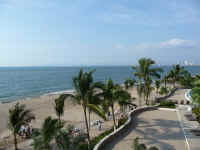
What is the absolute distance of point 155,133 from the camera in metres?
10.7

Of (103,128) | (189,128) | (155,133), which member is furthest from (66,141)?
(189,128)

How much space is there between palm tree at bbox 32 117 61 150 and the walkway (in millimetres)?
3711

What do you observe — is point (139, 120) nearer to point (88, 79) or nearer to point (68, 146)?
point (88, 79)

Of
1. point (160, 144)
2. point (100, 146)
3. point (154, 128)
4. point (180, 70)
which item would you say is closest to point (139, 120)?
point (154, 128)

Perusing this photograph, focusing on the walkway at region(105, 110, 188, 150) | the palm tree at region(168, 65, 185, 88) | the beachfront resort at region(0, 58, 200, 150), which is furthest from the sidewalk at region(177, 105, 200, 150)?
the palm tree at region(168, 65, 185, 88)

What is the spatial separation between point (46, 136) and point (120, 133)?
5767 mm

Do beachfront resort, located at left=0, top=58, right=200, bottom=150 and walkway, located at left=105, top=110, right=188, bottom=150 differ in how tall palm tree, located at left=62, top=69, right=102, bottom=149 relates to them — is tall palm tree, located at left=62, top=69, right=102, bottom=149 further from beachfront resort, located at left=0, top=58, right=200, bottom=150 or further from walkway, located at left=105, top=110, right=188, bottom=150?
walkway, located at left=105, top=110, right=188, bottom=150

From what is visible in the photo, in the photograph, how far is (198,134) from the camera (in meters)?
10.2

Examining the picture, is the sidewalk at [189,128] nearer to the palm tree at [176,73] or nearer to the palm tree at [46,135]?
the palm tree at [46,135]

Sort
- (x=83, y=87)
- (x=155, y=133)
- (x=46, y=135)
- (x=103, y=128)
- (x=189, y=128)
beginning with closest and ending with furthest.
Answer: (x=46, y=135) < (x=83, y=87) < (x=155, y=133) < (x=189, y=128) < (x=103, y=128)

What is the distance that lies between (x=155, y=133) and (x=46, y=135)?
7.73 metres

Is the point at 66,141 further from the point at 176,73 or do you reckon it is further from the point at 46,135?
the point at 176,73

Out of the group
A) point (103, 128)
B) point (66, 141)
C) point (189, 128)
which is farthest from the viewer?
point (103, 128)

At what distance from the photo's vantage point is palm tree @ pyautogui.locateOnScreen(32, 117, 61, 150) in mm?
6203
